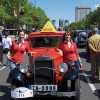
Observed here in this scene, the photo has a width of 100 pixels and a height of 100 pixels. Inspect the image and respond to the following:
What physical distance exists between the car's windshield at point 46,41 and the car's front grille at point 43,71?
56.4 inches

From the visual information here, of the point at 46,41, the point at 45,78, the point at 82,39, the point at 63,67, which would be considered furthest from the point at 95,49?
the point at 82,39

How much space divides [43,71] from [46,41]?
164cm

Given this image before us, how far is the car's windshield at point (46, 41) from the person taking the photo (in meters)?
8.79

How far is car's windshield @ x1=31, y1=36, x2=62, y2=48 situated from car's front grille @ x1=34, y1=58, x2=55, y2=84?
1.43 m

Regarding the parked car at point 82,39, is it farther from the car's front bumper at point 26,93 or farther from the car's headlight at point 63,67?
the car's front bumper at point 26,93

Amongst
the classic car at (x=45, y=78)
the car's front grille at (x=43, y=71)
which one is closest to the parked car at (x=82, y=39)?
the classic car at (x=45, y=78)

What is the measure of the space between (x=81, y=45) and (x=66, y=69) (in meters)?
21.2

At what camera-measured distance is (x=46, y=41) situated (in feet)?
29.0

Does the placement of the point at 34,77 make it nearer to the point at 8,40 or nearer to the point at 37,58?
the point at 37,58

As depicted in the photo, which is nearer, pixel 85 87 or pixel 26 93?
pixel 26 93

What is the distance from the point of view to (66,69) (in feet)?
24.6

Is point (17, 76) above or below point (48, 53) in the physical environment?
below

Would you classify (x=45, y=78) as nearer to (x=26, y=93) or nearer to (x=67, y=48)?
(x=26, y=93)

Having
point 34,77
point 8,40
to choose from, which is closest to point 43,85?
point 34,77
